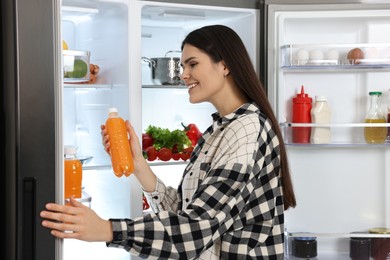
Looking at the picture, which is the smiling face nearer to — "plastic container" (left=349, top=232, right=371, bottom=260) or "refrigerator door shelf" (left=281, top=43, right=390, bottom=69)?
"refrigerator door shelf" (left=281, top=43, right=390, bottom=69)

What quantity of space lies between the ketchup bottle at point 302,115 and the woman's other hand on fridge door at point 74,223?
152 centimetres

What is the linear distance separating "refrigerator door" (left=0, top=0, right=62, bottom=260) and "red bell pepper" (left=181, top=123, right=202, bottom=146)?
1782 millimetres

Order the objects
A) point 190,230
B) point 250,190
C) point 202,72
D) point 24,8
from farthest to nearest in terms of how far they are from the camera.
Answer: point 202,72, point 250,190, point 190,230, point 24,8

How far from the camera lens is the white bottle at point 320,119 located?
106 inches

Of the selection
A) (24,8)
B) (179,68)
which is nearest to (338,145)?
(179,68)

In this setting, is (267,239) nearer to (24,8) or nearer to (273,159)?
(273,159)

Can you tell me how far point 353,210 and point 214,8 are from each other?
1120mm

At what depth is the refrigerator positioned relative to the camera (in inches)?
46.3

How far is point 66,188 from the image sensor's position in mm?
1513

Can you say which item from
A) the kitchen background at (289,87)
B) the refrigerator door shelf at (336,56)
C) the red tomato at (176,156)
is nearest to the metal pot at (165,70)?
the kitchen background at (289,87)

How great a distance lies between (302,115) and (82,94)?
1.01 m

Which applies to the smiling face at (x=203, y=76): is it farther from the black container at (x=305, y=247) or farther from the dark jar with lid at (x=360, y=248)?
the dark jar with lid at (x=360, y=248)

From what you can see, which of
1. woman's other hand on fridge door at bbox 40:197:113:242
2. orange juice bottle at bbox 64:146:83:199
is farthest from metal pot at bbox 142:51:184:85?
woman's other hand on fridge door at bbox 40:197:113:242

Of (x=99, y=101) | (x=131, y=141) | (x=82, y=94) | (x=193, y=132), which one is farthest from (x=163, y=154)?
(x=131, y=141)
